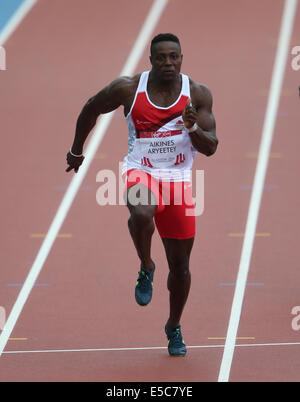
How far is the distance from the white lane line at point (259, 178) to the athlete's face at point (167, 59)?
217 centimetres

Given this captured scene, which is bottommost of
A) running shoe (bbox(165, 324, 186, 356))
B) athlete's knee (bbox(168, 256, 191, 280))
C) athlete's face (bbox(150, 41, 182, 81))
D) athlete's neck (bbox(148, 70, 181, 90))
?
running shoe (bbox(165, 324, 186, 356))

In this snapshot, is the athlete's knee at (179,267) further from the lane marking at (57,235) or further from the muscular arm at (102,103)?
the lane marking at (57,235)

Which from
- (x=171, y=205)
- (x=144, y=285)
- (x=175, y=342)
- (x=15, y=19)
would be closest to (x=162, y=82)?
(x=171, y=205)

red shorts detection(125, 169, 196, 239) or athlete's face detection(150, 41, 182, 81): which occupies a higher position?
athlete's face detection(150, 41, 182, 81)

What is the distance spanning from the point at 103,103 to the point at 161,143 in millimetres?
525

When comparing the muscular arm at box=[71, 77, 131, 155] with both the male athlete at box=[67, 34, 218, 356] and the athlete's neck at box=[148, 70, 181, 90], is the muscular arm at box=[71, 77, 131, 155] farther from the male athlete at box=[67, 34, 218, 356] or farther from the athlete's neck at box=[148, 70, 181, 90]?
the athlete's neck at box=[148, 70, 181, 90]

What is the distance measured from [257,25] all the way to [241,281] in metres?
9.00

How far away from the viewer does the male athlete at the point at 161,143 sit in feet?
22.2

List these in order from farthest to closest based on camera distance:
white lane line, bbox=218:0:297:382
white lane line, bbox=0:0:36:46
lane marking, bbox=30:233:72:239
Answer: white lane line, bbox=0:0:36:46, lane marking, bbox=30:233:72:239, white lane line, bbox=218:0:297:382

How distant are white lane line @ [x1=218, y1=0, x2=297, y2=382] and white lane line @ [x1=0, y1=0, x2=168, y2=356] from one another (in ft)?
5.86

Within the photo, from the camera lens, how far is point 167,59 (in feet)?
22.1

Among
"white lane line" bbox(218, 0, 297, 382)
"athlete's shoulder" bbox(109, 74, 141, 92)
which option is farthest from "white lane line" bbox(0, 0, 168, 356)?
"athlete's shoulder" bbox(109, 74, 141, 92)

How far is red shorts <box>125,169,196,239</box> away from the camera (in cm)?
694

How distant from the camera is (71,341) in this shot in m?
7.78
